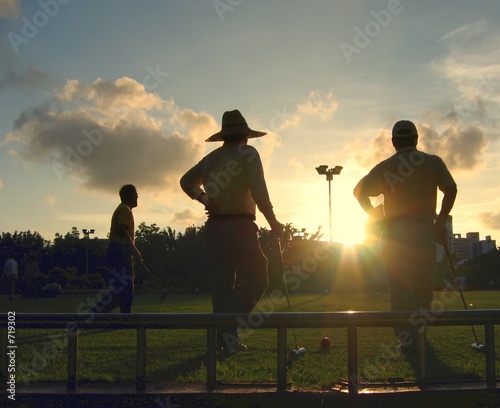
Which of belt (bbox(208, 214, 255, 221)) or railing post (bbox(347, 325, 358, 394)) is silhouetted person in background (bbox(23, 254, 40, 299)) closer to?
belt (bbox(208, 214, 255, 221))

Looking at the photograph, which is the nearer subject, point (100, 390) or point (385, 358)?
point (100, 390)

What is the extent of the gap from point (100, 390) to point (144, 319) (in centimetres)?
65

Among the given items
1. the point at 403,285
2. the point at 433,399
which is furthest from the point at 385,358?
the point at 433,399

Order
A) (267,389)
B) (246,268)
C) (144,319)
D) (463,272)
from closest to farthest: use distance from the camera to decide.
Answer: (144,319) < (267,389) < (246,268) < (463,272)

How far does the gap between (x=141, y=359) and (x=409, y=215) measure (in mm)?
3281

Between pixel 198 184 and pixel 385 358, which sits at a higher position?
pixel 198 184

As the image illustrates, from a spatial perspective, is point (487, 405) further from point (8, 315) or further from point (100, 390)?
point (8, 315)

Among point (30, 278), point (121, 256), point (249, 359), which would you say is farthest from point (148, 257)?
point (249, 359)

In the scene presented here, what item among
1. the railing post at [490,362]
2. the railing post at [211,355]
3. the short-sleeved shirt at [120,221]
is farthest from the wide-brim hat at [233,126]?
the short-sleeved shirt at [120,221]

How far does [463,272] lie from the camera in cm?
5344

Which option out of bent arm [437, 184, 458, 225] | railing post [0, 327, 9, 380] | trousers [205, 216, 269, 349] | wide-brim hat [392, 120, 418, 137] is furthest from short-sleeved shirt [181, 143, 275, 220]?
railing post [0, 327, 9, 380]

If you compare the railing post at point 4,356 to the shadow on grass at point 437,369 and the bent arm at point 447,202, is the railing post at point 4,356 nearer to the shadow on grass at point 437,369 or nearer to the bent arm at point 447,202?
the shadow on grass at point 437,369

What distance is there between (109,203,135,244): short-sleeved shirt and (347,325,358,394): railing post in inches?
276

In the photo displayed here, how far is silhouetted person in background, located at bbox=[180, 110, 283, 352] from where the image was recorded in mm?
6160
